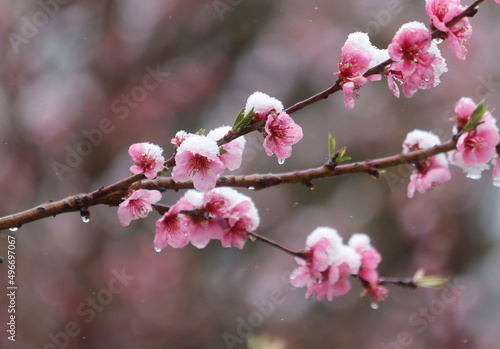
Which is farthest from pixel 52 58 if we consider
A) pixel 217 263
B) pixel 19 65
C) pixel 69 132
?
pixel 217 263

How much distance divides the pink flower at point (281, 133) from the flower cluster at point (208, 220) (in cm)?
22

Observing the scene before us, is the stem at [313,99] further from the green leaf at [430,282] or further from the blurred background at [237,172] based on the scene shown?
the blurred background at [237,172]

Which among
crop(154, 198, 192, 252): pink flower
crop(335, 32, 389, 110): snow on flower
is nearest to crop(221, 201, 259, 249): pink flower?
crop(154, 198, 192, 252): pink flower

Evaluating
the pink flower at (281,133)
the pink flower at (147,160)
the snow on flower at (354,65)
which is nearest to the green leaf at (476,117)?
the snow on flower at (354,65)

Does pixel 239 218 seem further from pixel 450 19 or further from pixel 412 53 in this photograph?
pixel 450 19

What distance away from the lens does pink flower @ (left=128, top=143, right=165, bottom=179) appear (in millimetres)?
1001

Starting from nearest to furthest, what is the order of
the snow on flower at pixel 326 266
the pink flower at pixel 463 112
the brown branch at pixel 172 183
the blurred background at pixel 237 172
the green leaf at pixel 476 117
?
1. the brown branch at pixel 172 183
2. the green leaf at pixel 476 117
3. the pink flower at pixel 463 112
4. the snow on flower at pixel 326 266
5. the blurred background at pixel 237 172

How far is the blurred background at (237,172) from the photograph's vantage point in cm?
351

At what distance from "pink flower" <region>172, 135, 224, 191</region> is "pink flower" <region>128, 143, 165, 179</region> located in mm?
38

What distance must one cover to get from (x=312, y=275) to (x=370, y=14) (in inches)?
169

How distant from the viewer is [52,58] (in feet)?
12.0

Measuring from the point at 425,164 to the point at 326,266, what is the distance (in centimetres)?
41

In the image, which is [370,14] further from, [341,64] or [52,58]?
[341,64]

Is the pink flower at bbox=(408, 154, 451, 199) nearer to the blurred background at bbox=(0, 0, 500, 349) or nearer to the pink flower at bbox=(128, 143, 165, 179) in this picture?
the pink flower at bbox=(128, 143, 165, 179)
